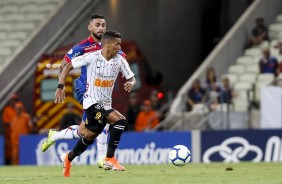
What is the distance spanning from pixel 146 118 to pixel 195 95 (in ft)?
4.35

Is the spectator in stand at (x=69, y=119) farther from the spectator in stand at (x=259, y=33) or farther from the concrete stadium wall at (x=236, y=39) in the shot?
the spectator in stand at (x=259, y=33)

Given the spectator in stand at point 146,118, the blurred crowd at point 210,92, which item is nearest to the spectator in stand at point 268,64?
the blurred crowd at point 210,92

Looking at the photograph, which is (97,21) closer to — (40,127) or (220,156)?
(220,156)

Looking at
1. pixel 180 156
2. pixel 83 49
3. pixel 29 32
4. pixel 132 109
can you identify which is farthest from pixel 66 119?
pixel 180 156

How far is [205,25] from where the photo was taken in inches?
1323

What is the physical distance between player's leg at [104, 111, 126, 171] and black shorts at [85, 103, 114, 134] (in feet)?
0.27

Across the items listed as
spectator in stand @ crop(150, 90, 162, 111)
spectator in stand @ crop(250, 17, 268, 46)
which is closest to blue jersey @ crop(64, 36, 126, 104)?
spectator in stand @ crop(150, 90, 162, 111)

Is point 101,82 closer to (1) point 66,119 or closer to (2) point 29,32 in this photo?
(1) point 66,119

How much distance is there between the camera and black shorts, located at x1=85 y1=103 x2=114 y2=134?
49.1ft

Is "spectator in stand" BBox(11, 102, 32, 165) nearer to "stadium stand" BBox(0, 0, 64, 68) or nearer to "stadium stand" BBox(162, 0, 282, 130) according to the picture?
"stadium stand" BBox(162, 0, 282, 130)

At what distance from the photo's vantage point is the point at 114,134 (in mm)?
15062

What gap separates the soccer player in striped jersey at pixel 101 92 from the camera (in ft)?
48.9

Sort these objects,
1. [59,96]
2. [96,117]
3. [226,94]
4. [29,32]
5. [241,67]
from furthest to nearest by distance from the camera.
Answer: [29,32]
[241,67]
[226,94]
[96,117]
[59,96]

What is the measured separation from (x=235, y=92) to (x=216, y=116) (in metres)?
0.97
